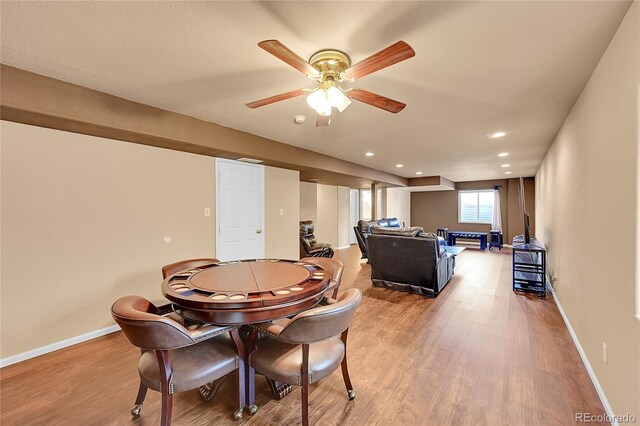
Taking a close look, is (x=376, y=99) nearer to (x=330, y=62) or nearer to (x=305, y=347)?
(x=330, y=62)

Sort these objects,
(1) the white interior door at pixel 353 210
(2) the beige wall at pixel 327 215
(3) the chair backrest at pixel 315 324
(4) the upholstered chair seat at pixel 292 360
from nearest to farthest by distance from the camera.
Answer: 1. (3) the chair backrest at pixel 315 324
2. (4) the upholstered chair seat at pixel 292 360
3. (2) the beige wall at pixel 327 215
4. (1) the white interior door at pixel 353 210

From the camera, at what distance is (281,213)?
4.81m

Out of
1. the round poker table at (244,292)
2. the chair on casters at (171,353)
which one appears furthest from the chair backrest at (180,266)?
the chair on casters at (171,353)

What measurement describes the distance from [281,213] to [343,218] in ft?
13.7

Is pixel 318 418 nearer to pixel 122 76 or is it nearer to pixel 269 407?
pixel 269 407

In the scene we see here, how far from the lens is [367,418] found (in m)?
1.68

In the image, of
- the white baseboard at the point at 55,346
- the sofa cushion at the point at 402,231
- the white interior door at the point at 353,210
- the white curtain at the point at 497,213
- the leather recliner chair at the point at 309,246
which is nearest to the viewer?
the white baseboard at the point at 55,346

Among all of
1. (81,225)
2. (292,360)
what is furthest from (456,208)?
(81,225)

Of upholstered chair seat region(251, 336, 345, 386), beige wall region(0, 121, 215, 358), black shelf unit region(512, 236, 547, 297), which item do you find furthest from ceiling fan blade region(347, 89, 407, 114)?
black shelf unit region(512, 236, 547, 297)

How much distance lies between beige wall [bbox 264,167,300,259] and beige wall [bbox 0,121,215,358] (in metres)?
1.40

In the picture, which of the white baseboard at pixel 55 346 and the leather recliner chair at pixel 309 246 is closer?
the white baseboard at pixel 55 346

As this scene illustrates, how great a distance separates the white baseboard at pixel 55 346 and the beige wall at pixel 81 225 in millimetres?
42

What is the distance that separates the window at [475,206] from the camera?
31.1 feet

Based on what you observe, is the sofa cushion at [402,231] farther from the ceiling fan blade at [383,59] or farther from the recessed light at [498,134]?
the ceiling fan blade at [383,59]
